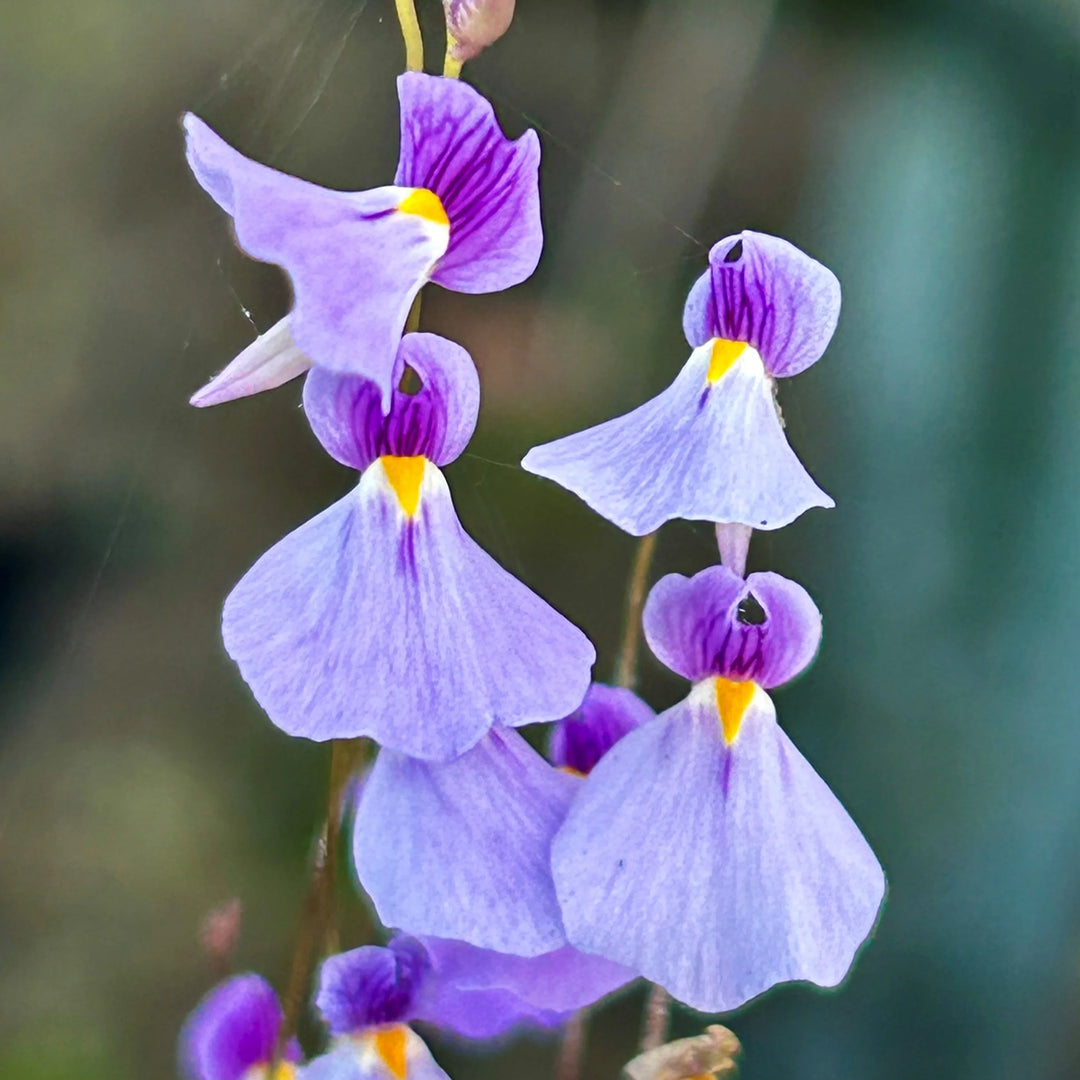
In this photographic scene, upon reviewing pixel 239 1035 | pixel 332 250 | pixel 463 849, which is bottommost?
pixel 239 1035

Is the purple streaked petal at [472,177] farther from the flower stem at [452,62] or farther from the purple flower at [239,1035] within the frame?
the purple flower at [239,1035]

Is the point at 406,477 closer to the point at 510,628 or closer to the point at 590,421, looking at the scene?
the point at 510,628

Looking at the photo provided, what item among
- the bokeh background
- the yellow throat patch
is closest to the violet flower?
the yellow throat patch

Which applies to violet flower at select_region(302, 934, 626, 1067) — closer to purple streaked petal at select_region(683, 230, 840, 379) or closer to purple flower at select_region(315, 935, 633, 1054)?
purple flower at select_region(315, 935, 633, 1054)

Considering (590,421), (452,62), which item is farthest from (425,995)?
(590,421)

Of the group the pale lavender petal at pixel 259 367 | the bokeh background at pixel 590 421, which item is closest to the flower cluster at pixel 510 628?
the pale lavender petal at pixel 259 367
